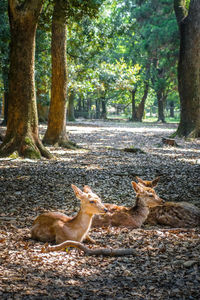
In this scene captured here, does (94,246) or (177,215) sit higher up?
(177,215)

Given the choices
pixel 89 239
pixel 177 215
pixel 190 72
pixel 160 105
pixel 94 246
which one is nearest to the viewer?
pixel 94 246

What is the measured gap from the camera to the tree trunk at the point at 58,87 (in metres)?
13.6

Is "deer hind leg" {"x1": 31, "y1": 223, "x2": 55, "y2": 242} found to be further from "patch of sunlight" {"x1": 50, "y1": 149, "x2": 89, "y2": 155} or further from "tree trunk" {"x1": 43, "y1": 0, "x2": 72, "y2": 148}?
"tree trunk" {"x1": 43, "y1": 0, "x2": 72, "y2": 148}

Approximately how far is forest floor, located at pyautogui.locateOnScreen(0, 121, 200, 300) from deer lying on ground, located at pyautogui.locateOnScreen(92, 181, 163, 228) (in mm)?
165

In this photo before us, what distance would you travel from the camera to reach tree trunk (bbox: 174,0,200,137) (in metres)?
18.8

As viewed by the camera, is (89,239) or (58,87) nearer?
(89,239)

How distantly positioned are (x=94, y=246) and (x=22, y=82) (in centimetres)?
692

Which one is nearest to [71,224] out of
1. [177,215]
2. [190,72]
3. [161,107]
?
[177,215]

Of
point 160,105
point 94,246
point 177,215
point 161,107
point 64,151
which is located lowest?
point 94,246

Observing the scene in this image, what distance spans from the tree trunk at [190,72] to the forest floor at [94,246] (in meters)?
9.10

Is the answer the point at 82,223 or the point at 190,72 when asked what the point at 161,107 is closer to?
the point at 190,72

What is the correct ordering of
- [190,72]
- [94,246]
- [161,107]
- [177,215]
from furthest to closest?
[161,107]
[190,72]
[177,215]
[94,246]

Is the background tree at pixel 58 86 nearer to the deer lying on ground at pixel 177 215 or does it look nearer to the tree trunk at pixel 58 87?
the tree trunk at pixel 58 87

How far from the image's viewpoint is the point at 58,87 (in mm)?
13789
